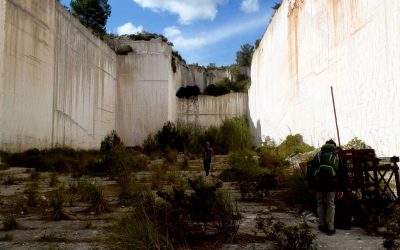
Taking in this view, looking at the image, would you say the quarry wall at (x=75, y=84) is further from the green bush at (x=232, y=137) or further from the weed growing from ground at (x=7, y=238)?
the weed growing from ground at (x=7, y=238)

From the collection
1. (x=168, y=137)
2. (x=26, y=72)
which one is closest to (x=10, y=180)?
(x=26, y=72)

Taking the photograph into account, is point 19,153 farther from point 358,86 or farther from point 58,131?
point 358,86

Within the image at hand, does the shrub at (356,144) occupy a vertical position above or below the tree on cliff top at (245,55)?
below

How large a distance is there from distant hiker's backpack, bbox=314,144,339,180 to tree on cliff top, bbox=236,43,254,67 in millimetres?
42410

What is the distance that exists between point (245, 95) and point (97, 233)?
25.6m

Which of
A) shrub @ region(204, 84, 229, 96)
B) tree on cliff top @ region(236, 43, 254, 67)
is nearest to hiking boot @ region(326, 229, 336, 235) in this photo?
shrub @ region(204, 84, 229, 96)

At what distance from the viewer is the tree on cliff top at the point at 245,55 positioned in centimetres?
4806

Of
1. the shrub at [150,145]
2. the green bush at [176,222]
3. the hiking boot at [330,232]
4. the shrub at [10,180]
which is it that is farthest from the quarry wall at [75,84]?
the hiking boot at [330,232]

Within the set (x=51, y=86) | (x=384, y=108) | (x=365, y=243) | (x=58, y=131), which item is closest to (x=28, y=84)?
(x=51, y=86)

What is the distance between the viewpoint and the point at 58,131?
17.0 meters

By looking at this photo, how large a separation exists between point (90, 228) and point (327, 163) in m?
3.41

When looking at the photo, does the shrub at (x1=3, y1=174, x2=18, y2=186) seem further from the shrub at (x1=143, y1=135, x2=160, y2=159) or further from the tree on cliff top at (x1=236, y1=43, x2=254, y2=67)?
the tree on cliff top at (x1=236, y1=43, x2=254, y2=67)

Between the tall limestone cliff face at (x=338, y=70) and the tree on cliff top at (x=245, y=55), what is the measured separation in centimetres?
2800

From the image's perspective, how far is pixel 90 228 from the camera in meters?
5.32
